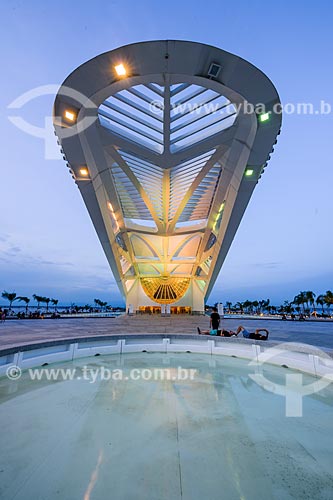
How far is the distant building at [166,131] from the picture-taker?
7938 mm

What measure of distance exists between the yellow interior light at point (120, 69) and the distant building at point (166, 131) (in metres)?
0.03

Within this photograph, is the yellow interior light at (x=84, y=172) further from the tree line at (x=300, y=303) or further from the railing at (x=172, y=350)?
the tree line at (x=300, y=303)

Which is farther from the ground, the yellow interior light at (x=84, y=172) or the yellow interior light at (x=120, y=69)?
the yellow interior light at (x=120, y=69)

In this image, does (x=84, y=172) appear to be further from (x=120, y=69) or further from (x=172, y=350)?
(x=172, y=350)

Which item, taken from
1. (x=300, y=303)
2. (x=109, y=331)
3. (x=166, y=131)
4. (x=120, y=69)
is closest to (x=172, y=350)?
(x=109, y=331)

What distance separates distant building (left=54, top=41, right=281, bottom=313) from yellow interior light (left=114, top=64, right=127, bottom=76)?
3cm

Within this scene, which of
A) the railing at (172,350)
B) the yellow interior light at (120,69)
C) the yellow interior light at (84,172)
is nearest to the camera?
the railing at (172,350)

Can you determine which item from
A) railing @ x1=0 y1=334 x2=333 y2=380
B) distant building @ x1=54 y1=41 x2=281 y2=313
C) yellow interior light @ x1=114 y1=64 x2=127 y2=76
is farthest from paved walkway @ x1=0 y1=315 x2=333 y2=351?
yellow interior light @ x1=114 y1=64 x2=127 y2=76

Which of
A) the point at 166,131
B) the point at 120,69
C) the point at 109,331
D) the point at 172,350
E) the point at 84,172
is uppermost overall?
the point at 166,131

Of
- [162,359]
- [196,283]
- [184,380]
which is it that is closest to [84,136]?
[162,359]

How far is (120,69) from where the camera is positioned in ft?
26.1

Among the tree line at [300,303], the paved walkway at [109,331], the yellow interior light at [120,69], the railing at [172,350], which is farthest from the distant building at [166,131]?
the tree line at [300,303]

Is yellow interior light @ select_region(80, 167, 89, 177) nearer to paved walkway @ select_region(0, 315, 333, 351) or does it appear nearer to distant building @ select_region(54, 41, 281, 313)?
distant building @ select_region(54, 41, 281, 313)

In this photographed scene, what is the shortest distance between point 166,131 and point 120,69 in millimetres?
3653
